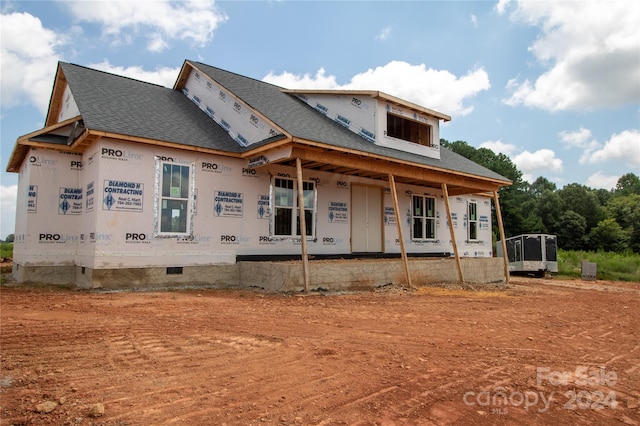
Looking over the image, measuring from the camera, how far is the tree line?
47812 mm

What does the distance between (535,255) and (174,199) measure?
18778 mm

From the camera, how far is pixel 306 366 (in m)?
4.45

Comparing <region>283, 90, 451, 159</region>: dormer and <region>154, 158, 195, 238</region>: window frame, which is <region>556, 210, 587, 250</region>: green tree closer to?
<region>283, 90, 451, 159</region>: dormer

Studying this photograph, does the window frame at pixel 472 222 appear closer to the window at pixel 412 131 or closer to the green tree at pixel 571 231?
the window at pixel 412 131

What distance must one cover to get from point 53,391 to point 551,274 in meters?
24.4

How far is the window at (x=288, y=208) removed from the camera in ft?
42.9

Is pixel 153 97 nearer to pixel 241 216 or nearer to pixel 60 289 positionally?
pixel 241 216

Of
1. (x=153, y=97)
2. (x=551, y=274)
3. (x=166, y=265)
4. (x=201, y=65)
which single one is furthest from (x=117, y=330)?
(x=551, y=274)

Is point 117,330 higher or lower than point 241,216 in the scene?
lower

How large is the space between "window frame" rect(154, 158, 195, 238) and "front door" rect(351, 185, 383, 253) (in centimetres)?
584

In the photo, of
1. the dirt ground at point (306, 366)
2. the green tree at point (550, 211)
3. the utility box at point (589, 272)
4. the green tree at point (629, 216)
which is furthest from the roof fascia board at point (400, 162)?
the green tree at point (550, 211)

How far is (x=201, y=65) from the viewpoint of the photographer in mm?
15164

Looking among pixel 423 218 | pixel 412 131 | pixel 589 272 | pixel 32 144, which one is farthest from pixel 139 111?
pixel 589 272

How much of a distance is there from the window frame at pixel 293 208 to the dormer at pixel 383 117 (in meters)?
2.78
